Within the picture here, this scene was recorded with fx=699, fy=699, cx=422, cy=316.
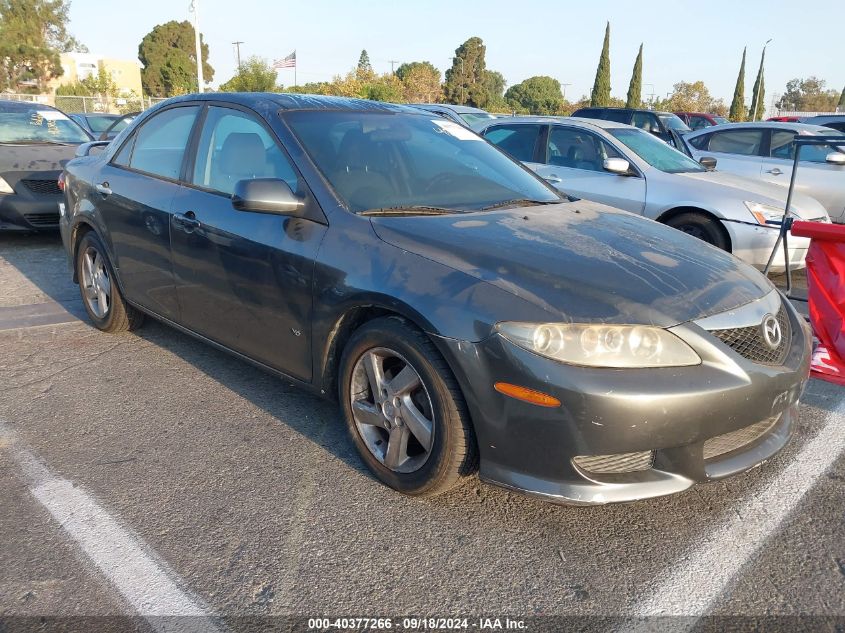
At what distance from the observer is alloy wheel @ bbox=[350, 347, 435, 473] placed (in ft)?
8.80

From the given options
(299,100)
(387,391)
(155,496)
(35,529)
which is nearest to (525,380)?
(387,391)

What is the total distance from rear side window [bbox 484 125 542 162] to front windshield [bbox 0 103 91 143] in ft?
16.7

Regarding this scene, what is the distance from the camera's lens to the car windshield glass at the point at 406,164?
3211mm

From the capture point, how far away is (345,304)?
2.83 metres

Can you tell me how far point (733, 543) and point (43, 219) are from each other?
726 centimetres

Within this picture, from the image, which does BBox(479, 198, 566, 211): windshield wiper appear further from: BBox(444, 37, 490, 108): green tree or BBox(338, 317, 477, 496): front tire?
BBox(444, 37, 490, 108): green tree

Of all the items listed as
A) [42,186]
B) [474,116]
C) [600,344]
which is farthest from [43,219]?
[474,116]

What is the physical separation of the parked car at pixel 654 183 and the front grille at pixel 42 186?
15.6 ft

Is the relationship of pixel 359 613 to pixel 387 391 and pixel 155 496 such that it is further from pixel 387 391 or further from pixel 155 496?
pixel 155 496

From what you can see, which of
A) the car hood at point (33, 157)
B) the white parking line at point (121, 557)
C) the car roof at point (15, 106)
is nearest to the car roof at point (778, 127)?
the car hood at point (33, 157)

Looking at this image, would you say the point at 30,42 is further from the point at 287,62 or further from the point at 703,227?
the point at 703,227

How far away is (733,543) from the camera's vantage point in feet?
8.38

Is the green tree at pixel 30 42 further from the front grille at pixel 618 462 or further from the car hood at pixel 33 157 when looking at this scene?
the front grille at pixel 618 462

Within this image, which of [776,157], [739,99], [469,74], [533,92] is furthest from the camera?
[533,92]
